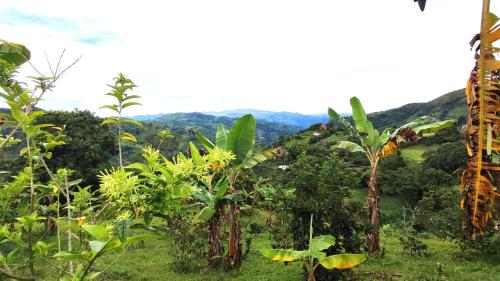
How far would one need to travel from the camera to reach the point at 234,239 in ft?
29.7

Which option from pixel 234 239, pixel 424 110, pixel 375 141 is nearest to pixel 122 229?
pixel 234 239

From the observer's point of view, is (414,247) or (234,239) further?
(414,247)

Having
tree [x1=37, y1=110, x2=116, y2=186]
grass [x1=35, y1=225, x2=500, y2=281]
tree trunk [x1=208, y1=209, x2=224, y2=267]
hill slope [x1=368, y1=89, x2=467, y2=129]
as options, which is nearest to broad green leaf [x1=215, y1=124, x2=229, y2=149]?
tree trunk [x1=208, y1=209, x2=224, y2=267]

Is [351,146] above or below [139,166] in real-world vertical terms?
below

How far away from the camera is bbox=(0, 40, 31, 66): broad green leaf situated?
2.30m

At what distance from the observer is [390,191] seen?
99.6 ft

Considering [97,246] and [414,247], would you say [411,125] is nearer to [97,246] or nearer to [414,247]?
[414,247]

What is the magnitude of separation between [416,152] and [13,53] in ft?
156

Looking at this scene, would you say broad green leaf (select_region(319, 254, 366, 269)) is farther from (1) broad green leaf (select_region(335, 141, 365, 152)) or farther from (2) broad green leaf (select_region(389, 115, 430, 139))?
(1) broad green leaf (select_region(335, 141, 365, 152))

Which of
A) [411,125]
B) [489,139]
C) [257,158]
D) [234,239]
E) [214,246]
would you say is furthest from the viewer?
[411,125]

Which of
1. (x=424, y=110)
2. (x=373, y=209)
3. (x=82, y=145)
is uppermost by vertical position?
(x=424, y=110)

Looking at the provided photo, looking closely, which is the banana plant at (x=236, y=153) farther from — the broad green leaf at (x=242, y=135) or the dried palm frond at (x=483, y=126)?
the dried palm frond at (x=483, y=126)

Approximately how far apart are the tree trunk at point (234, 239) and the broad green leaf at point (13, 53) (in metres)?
6.78

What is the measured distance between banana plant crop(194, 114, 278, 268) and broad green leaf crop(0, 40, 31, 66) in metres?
4.15
